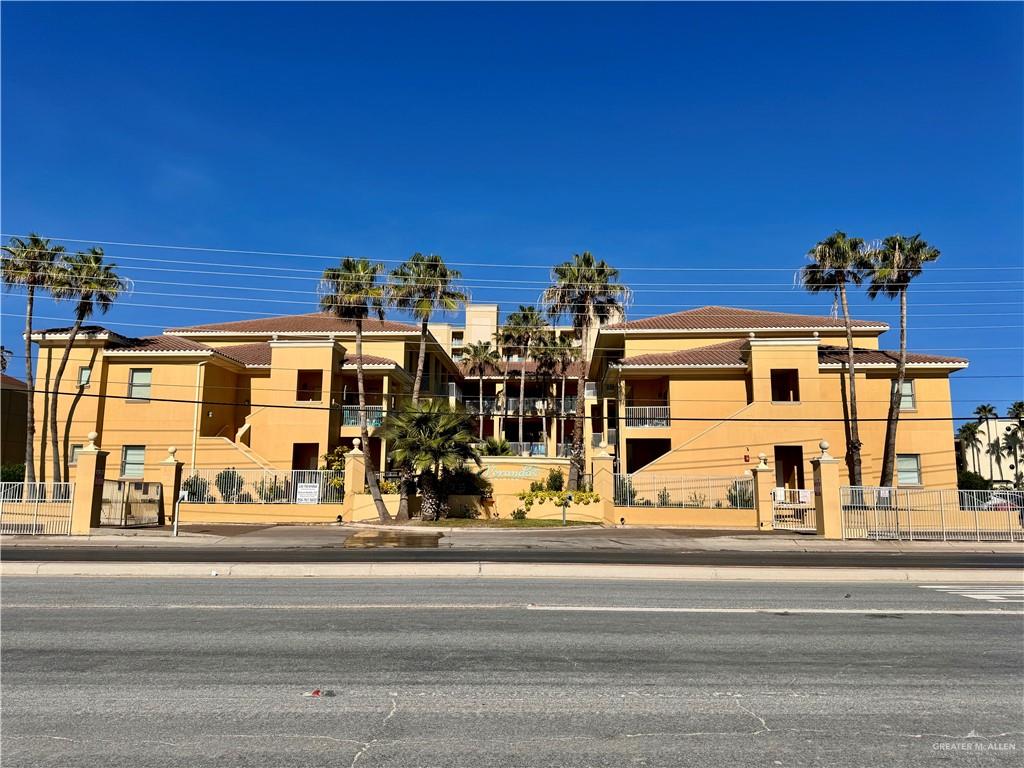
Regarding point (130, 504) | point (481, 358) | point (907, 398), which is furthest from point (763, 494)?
point (481, 358)

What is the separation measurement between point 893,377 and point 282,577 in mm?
33655

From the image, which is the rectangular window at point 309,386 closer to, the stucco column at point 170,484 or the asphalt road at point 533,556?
the stucco column at point 170,484

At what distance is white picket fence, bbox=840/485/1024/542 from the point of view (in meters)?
23.6

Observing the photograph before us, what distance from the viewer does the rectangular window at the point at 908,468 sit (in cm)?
3584

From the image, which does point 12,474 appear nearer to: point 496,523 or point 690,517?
point 496,523

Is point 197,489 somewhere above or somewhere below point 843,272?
below

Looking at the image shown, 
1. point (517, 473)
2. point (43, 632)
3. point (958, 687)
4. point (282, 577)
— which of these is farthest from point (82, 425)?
point (958, 687)

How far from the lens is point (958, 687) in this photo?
5797 mm

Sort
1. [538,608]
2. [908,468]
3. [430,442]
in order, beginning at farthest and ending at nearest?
[908,468] < [430,442] < [538,608]

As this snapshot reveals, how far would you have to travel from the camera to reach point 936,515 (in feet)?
78.2

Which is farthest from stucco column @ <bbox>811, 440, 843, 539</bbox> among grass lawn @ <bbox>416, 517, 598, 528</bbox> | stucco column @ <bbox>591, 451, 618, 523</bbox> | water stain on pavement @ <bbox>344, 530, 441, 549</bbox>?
water stain on pavement @ <bbox>344, 530, 441, 549</bbox>

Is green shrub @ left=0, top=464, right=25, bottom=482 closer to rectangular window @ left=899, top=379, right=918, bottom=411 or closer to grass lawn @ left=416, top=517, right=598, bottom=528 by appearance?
grass lawn @ left=416, top=517, right=598, bottom=528

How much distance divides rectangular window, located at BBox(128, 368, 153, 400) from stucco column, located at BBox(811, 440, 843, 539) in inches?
1213

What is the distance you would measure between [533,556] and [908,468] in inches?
1031
